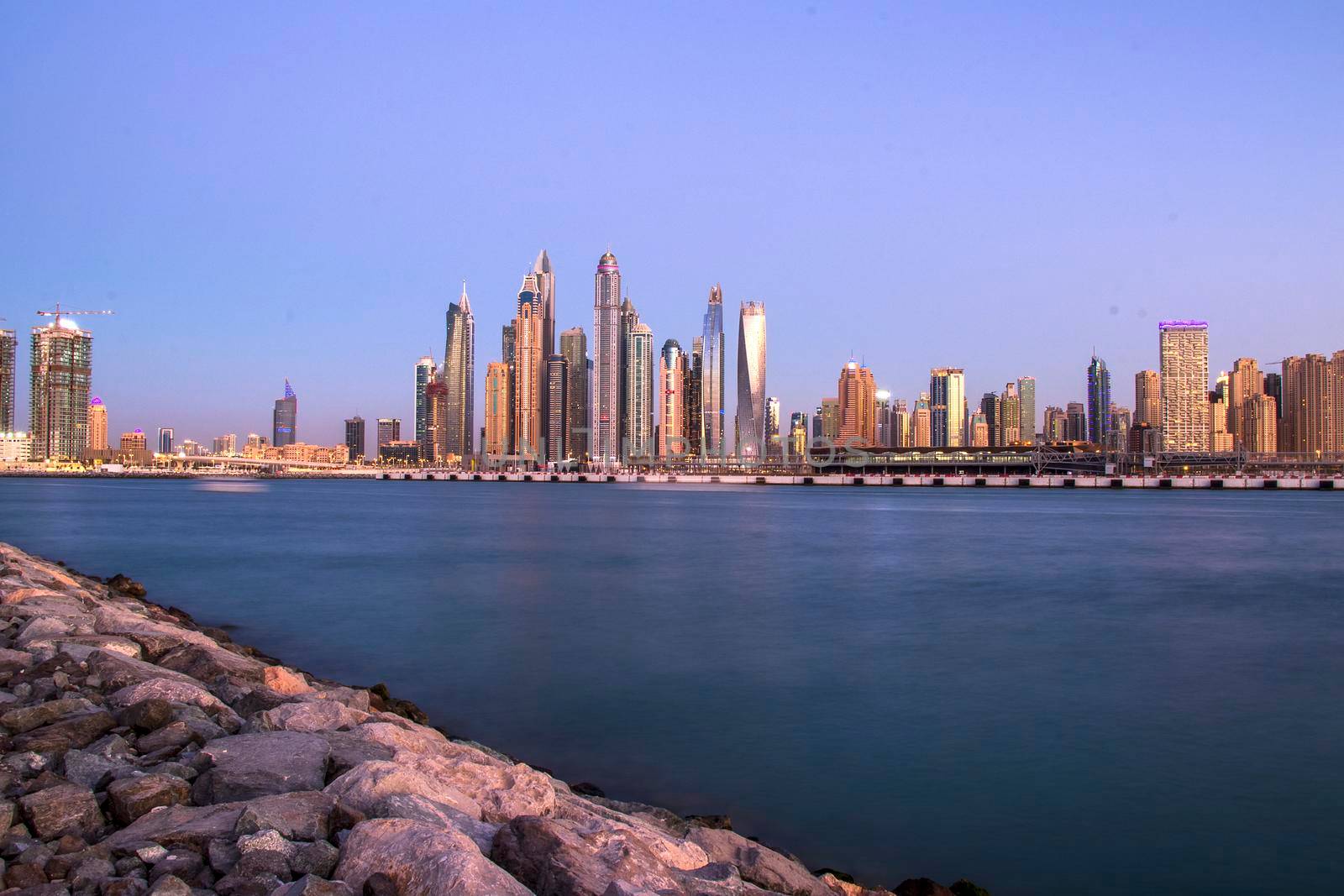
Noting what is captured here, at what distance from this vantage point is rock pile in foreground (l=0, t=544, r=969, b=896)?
3.89 metres

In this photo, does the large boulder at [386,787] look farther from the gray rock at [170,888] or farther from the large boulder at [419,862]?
the gray rock at [170,888]

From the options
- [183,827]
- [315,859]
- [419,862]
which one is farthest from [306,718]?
[419,862]

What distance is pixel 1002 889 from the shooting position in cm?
641

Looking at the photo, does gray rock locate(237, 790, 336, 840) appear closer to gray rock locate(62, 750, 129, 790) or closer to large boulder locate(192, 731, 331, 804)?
large boulder locate(192, 731, 331, 804)

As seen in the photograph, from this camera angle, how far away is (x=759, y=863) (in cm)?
A: 530

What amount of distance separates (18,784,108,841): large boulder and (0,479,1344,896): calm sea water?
4.41 meters

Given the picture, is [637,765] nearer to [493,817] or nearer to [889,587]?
[493,817]

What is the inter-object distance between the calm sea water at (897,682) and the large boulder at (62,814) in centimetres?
441

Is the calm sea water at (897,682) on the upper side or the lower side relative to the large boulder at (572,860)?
lower

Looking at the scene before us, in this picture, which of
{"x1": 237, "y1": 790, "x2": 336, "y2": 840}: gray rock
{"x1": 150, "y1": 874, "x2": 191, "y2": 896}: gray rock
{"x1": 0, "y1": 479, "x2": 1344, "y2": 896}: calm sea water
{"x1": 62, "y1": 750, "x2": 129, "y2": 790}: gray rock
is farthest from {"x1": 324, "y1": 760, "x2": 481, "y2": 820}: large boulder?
{"x1": 0, "y1": 479, "x2": 1344, "y2": 896}: calm sea water

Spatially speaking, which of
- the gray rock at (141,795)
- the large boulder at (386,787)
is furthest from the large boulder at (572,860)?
the gray rock at (141,795)

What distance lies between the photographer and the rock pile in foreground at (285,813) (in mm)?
3891

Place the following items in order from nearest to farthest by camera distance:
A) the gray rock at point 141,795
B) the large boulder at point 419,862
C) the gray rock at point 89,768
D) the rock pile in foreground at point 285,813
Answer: the large boulder at point 419,862, the rock pile in foreground at point 285,813, the gray rock at point 141,795, the gray rock at point 89,768

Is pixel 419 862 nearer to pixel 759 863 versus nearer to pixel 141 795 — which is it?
pixel 141 795
